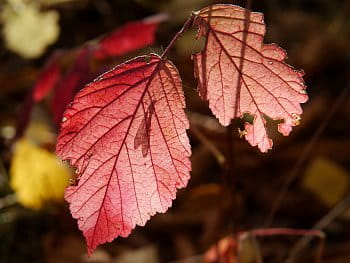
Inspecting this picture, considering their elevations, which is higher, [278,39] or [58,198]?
[278,39]

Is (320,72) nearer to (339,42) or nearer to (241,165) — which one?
(339,42)

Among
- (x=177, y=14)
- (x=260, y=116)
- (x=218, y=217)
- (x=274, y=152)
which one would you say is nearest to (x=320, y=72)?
(x=274, y=152)

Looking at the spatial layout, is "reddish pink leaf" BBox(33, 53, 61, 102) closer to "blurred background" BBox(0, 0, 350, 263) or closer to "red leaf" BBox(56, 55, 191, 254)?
"blurred background" BBox(0, 0, 350, 263)

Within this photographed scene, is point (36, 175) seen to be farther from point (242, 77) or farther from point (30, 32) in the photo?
point (242, 77)

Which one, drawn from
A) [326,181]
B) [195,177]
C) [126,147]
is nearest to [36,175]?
[195,177]

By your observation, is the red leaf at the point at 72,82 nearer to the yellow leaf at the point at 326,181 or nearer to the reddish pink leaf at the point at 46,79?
the reddish pink leaf at the point at 46,79

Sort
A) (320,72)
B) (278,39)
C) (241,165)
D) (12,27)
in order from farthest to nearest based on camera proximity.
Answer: (278,39)
(320,72)
(241,165)
(12,27)

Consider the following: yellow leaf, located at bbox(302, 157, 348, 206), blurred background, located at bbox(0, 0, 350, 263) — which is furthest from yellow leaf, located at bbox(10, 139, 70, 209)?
yellow leaf, located at bbox(302, 157, 348, 206)
